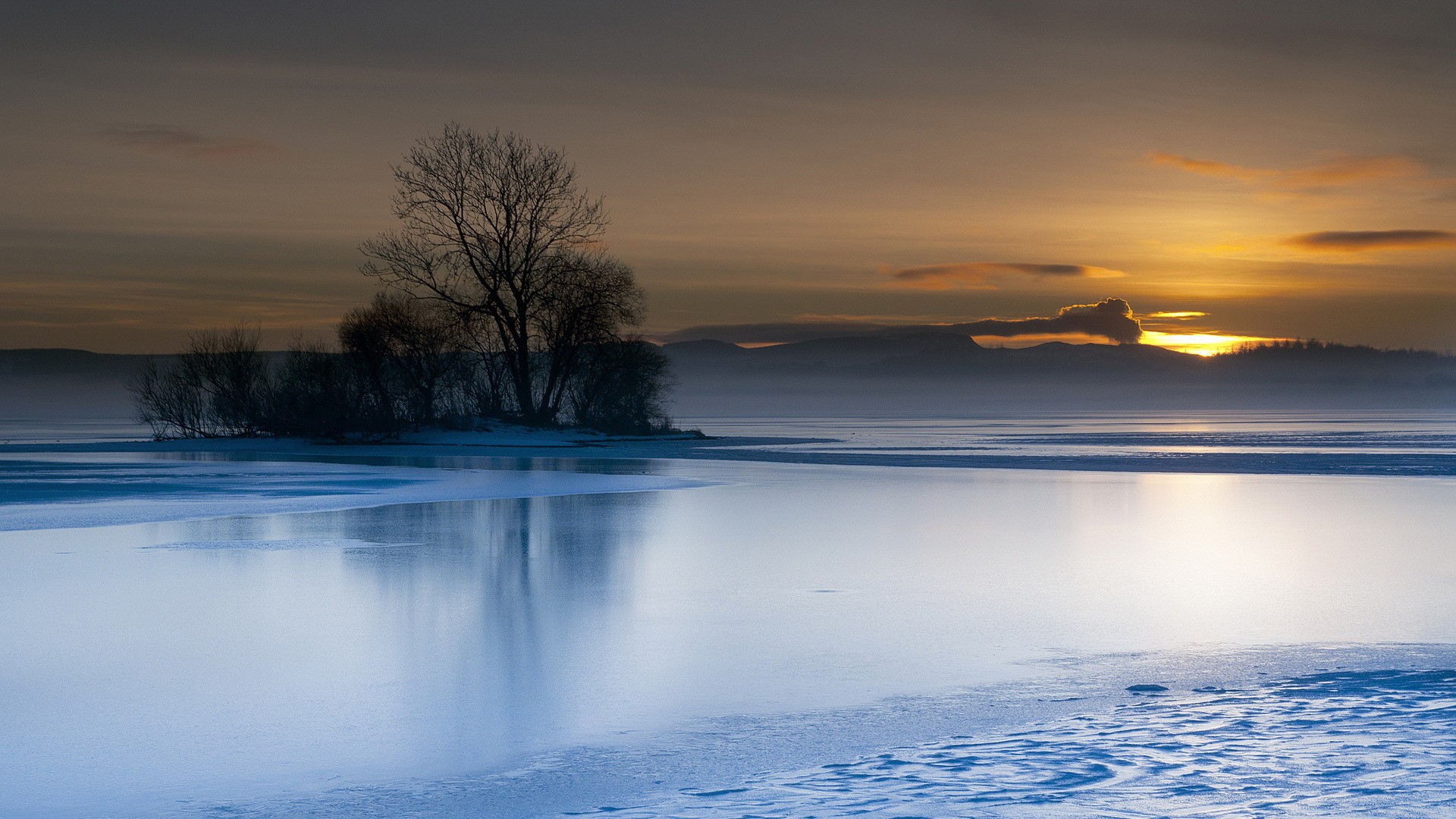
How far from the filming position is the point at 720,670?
240 inches

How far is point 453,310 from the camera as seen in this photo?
37656mm

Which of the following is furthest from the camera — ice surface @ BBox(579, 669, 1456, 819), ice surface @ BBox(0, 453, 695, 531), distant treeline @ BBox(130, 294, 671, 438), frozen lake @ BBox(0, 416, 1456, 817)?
distant treeline @ BBox(130, 294, 671, 438)

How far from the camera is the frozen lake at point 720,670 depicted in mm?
4312

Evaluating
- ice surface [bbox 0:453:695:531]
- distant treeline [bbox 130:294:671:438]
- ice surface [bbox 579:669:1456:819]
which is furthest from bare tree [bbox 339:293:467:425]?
ice surface [bbox 579:669:1456:819]

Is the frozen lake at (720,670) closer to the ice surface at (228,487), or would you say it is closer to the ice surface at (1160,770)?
the ice surface at (1160,770)

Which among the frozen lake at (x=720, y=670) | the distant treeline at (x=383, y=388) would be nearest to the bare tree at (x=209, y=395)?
the distant treeline at (x=383, y=388)

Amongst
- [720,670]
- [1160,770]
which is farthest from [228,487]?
[1160,770]

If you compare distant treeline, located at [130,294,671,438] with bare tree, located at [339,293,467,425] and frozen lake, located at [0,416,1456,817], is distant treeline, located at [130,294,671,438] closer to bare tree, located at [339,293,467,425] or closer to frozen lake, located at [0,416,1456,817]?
bare tree, located at [339,293,467,425]

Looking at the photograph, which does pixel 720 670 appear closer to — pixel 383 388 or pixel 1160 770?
pixel 1160 770

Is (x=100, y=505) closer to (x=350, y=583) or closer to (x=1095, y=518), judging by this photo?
(x=350, y=583)

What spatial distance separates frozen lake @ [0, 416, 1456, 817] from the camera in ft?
14.1

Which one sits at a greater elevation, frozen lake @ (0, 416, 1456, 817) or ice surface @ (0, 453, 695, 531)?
ice surface @ (0, 453, 695, 531)

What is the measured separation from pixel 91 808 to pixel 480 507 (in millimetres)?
10945

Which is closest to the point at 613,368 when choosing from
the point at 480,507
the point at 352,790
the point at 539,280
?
the point at 539,280
